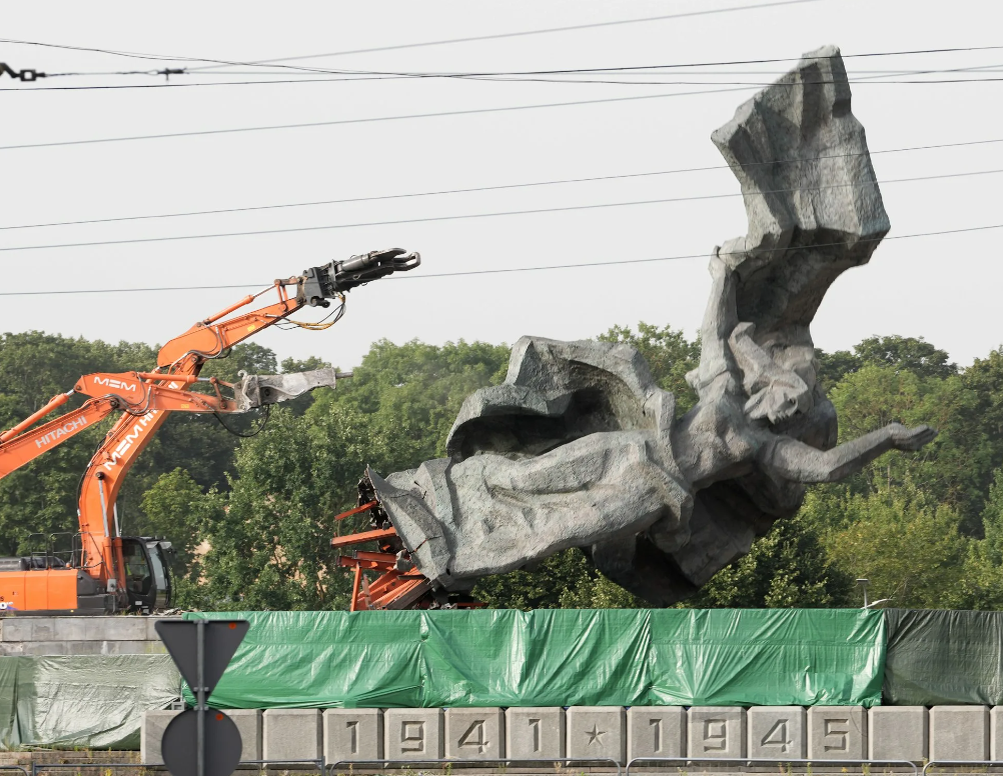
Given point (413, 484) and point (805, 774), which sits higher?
point (413, 484)

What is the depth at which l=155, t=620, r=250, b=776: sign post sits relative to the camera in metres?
11.8

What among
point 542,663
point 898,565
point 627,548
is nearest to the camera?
point 542,663

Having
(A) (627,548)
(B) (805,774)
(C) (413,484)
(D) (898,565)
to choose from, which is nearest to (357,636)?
(C) (413,484)

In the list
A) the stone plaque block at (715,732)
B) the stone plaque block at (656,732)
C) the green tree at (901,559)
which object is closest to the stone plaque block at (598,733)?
the stone plaque block at (656,732)

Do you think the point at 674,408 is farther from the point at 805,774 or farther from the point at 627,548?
the point at 805,774

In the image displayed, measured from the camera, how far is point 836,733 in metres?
20.0

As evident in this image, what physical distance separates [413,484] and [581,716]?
409 centimetres

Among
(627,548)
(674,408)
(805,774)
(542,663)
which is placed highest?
(674,408)

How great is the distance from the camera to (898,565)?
49312mm

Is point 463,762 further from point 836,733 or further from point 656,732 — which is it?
point 836,733

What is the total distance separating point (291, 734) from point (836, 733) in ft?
22.9

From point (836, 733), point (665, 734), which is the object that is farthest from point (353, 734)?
point (836, 733)

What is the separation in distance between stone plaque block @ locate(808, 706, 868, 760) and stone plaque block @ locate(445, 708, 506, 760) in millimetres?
3957

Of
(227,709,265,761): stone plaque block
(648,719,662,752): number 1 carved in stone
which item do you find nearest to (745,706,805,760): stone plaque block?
(648,719,662,752): number 1 carved in stone
